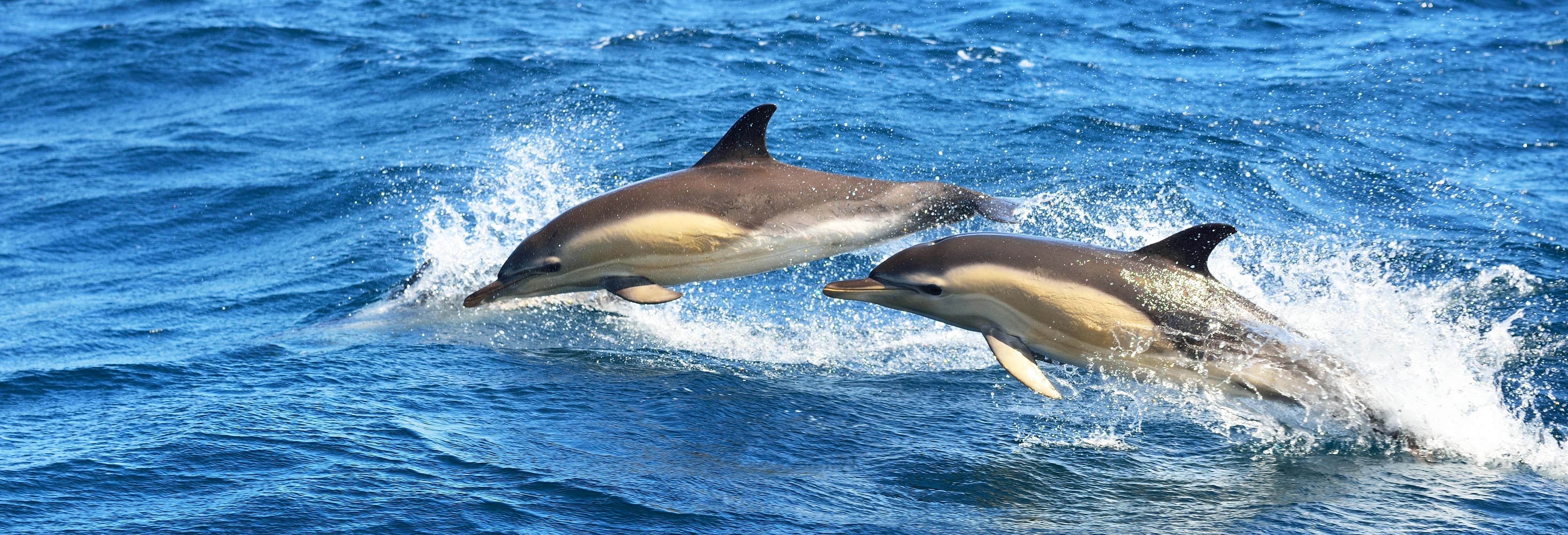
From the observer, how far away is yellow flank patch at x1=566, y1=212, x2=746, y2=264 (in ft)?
21.1

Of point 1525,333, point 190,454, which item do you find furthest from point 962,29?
point 190,454

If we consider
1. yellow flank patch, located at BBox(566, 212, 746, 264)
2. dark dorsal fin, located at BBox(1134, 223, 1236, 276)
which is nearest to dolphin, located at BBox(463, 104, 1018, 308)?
yellow flank patch, located at BBox(566, 212, 746, 264)

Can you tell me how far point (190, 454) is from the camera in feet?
18.5

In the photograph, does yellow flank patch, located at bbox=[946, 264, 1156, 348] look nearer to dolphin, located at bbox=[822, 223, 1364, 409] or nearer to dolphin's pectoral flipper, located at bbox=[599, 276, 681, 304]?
dolphin, located at bbox=[822, 223, 1364, 409]

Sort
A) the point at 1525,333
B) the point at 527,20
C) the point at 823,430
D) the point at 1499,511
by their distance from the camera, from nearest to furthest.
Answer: the point at 1499,511
the point at 823,430
the point at 1525,333
the point at 527,20

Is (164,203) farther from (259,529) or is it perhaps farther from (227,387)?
(259,529)

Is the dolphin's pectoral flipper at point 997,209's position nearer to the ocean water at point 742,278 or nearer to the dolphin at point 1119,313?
the dolphin at point 1119,313

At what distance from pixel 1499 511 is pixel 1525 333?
2965 millimetres

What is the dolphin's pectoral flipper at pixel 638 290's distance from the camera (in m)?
6.48

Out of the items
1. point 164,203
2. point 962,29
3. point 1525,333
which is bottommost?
point 164,203

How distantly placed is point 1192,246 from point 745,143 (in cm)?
225

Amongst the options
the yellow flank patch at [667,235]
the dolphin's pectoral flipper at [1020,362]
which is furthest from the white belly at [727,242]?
the dolphin's pectoral flipper at [1020,362]

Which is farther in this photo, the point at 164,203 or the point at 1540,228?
the point at 164,203

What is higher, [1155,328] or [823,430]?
[1155,328]
